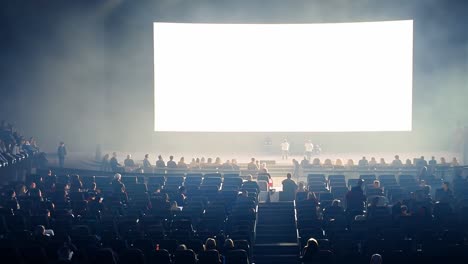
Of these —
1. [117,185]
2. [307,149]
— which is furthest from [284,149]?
[117,185]

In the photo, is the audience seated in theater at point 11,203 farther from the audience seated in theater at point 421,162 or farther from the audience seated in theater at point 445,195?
the audience seated in theater at point 421,162

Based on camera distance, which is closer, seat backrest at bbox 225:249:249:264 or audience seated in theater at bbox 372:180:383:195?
seat backrest at bbox 225:249:249:264

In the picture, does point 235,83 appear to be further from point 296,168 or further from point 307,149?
point 296,168

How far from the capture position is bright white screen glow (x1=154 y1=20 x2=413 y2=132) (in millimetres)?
39344

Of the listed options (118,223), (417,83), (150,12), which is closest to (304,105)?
(417,83)

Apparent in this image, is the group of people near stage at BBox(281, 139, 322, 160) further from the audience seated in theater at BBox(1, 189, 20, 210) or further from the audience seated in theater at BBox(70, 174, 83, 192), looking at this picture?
the audience seated in theater at BBox(1, 189, 20, 210)

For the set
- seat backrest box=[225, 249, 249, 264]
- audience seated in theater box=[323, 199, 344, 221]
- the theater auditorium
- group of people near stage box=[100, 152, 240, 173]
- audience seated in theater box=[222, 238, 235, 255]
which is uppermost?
the theater auditorium

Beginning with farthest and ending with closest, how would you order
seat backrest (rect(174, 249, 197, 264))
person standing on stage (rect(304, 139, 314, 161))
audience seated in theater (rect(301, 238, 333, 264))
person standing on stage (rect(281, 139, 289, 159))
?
person standing on stage (rect(281, 139, 289, 159)), person standing on stage (rect(304, 139, 314, 161)), audience seated in theater (rect(301, 238, 333, 264)), seat backrest (rect(174, 249, 197, 264))

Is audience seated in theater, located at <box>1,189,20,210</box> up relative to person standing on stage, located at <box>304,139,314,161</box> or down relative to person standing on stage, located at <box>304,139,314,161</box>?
down

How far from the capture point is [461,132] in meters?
38.8

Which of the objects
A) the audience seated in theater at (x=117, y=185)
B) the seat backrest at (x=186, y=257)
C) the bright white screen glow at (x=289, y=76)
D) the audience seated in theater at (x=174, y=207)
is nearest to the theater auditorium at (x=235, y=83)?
the bright white screen glow at (x=289, y=76)

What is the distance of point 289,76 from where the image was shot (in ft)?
131

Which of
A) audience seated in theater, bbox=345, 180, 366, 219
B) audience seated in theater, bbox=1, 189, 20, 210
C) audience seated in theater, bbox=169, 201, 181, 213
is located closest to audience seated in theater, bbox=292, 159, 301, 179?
audience seated in theater, bbox=345, 180, 366, 219

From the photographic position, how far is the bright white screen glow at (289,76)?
129 ft
